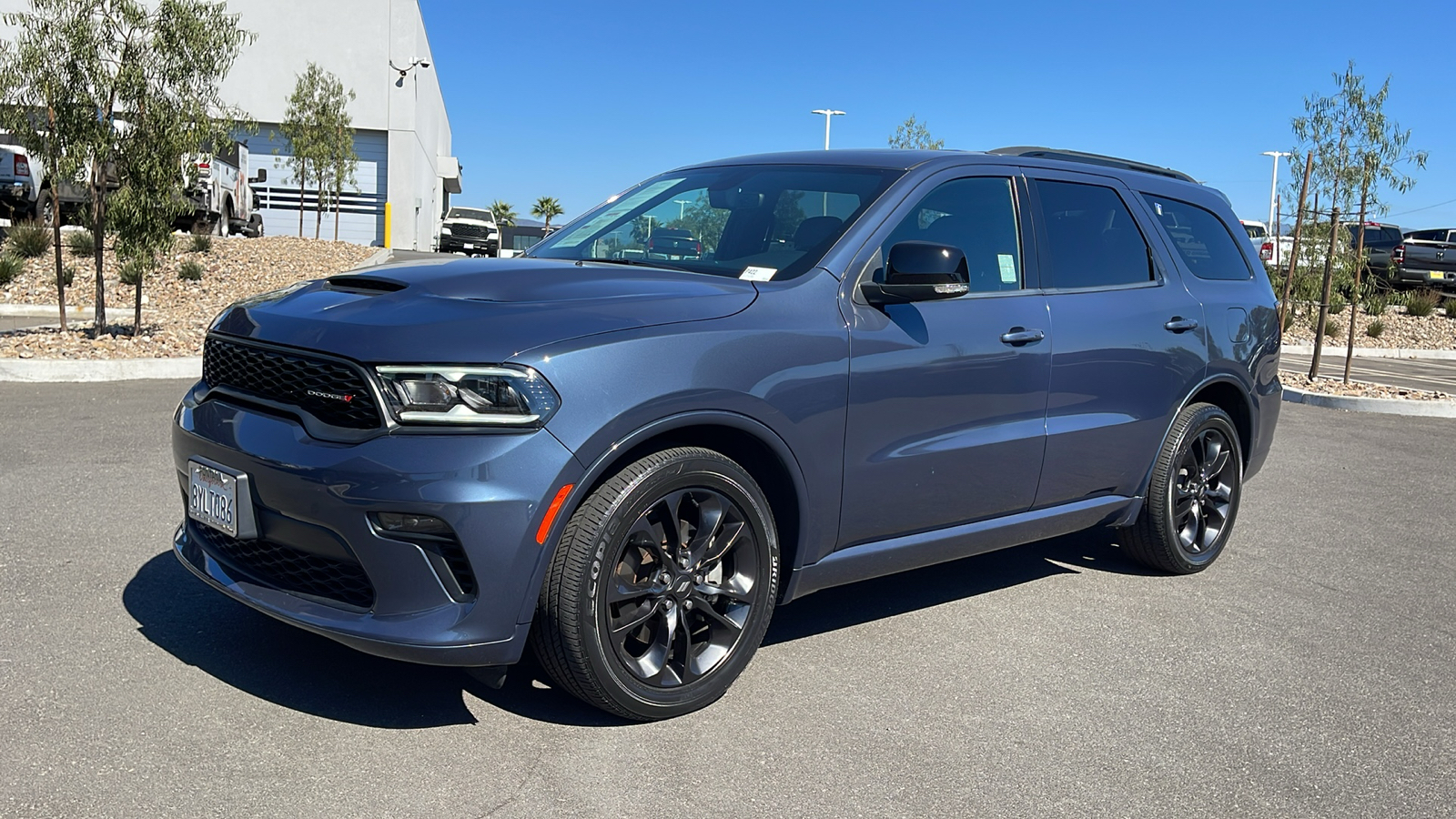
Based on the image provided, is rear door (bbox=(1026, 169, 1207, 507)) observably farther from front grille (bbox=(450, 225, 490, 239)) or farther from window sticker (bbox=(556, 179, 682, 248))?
front grille (bbox=(450, 225, 490, 239))

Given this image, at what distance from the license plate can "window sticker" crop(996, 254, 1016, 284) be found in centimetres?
276

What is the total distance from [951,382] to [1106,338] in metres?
0.99

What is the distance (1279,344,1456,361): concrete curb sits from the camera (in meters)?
21.3

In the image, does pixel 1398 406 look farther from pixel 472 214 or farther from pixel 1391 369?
pixel 472 214

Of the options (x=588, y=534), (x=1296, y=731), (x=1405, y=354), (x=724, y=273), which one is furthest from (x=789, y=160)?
(x=1405, y=354)

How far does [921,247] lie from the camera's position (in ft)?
12.7

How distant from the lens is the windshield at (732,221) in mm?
4160

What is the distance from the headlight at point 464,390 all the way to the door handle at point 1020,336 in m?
1.95

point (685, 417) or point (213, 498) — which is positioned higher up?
point (685, 417)

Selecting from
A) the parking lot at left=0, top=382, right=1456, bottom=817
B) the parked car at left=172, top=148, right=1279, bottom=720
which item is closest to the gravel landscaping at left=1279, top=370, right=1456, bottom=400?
the parking lot at left=0, top=382, right=1456, bottom=817

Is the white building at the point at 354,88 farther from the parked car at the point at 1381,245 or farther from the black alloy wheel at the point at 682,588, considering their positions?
the black alloy wheel at the point at 682,588

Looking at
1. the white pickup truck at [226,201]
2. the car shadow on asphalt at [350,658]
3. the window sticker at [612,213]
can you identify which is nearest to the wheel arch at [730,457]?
the car shadow on asphalt at [350,658]

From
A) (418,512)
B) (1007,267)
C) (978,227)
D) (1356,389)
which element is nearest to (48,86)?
(978,227)

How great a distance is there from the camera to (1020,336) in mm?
4453
